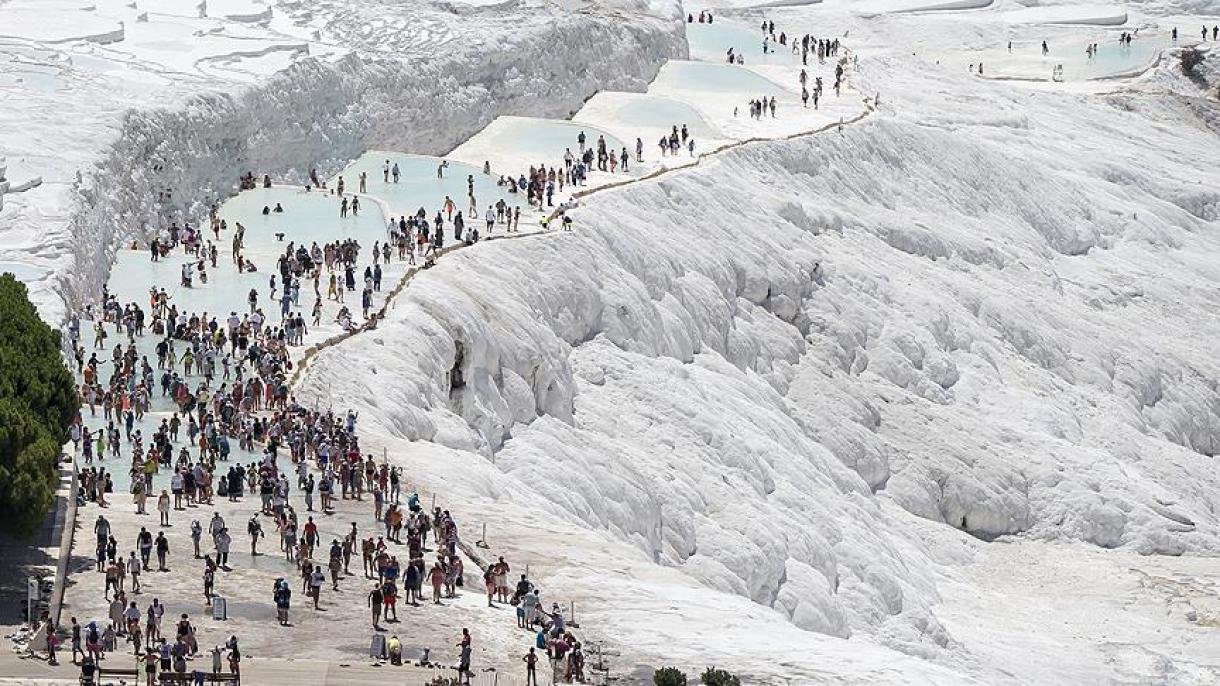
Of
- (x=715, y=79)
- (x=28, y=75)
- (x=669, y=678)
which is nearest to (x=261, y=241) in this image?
(x=28, y=75)

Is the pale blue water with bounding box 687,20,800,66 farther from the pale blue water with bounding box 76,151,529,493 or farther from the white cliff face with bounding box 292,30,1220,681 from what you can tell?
the pale blue water with bounding box 76,151,529,493

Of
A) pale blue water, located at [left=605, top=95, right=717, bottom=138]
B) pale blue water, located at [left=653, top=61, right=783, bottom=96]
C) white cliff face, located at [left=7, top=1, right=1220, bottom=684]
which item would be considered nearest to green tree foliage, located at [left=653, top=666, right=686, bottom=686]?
white cliff face, located at [left=7, top=1, right=1220, bottom=684]

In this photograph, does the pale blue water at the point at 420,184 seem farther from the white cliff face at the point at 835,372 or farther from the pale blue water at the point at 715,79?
the pale blue water at the point at 715,79

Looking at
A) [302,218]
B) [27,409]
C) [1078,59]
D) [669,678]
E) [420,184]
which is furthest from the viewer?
[1078,59]

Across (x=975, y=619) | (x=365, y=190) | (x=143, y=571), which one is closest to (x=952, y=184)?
(x=365, y=190)

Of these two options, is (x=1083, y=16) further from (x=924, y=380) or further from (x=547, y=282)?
(x=547, y=282)

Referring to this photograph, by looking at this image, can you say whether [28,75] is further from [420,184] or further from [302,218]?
[420,184]
